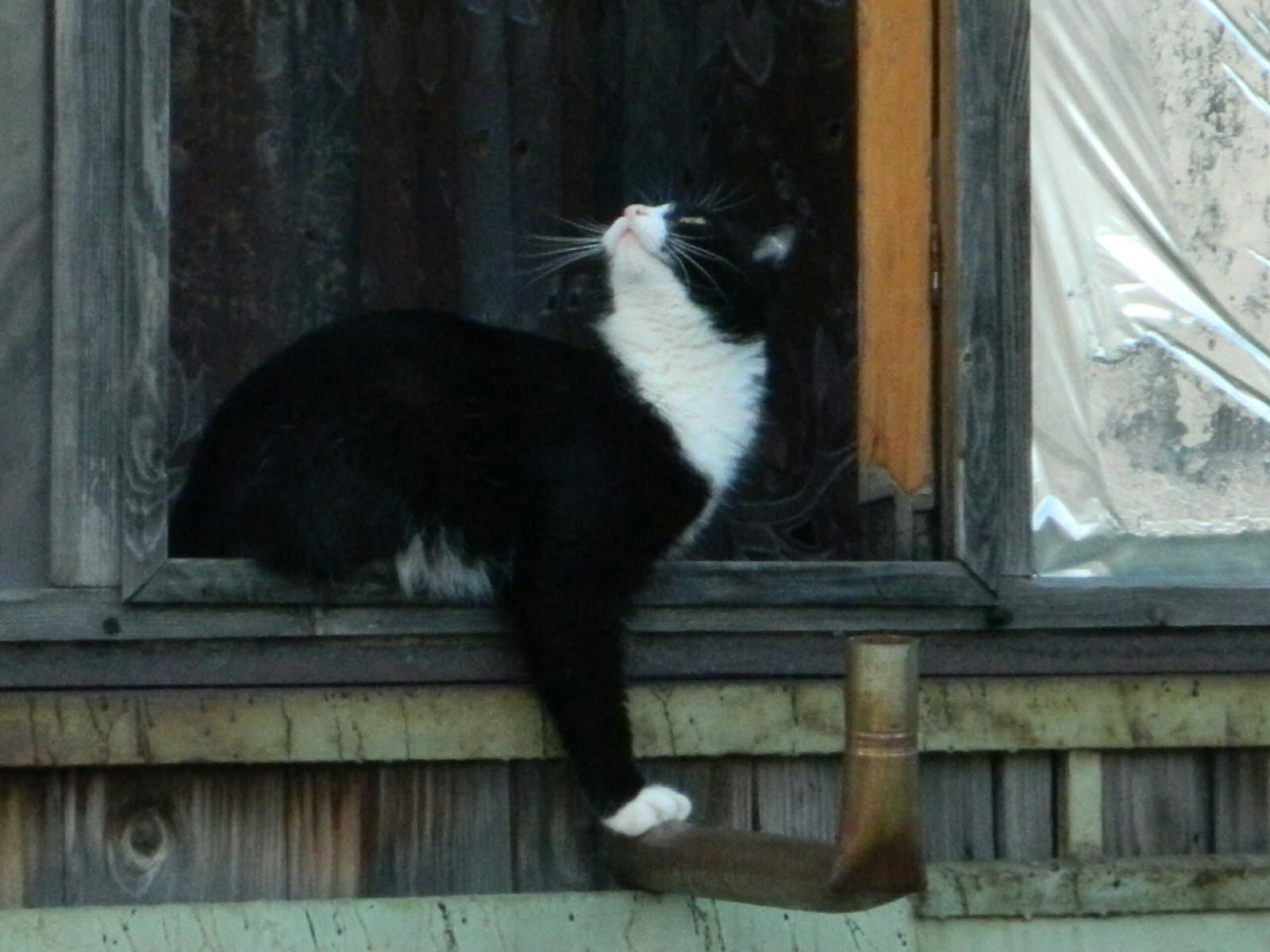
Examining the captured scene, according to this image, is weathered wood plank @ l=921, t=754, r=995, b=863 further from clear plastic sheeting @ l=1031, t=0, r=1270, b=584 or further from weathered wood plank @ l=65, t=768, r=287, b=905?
weathered wood plank @ l=65, t=768, r=287, b=905

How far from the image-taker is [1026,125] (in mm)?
3217

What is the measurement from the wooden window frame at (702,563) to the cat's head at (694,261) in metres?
0.29

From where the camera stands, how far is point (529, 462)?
306cm

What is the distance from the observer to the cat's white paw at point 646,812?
2906 mm

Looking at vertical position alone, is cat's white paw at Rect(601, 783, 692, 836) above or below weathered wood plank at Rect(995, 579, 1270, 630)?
below

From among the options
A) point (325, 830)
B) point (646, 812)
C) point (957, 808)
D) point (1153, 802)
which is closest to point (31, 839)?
point (325, 830)

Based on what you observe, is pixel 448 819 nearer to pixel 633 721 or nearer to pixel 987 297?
pixel 633 721

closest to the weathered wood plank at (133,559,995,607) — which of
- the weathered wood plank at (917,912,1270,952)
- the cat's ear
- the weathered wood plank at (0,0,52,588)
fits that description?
the weathered wood plank at (0,0,52,588)

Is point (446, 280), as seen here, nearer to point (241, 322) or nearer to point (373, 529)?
point (241, 322)

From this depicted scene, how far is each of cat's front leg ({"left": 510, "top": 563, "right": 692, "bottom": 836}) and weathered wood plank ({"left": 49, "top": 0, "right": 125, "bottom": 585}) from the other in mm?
575

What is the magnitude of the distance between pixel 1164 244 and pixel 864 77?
0.52 metres

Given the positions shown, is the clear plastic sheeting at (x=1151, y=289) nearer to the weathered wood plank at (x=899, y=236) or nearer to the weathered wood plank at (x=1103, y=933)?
the weathered wood plank at (x=899, y=236)

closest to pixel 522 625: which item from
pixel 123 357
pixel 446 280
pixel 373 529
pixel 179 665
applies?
pixel 373 529

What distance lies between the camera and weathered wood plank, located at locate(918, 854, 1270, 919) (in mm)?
3154
